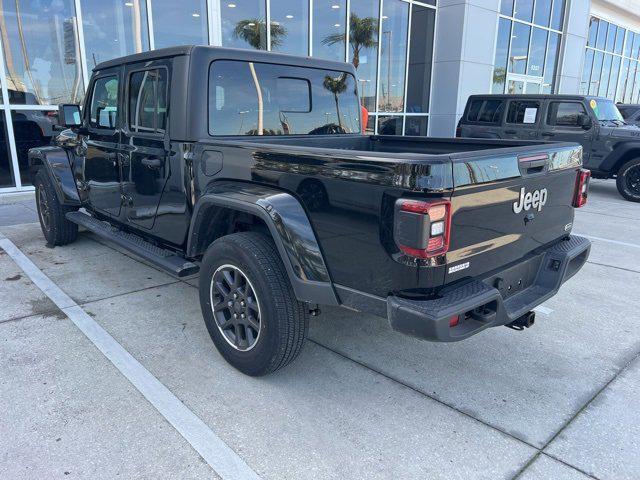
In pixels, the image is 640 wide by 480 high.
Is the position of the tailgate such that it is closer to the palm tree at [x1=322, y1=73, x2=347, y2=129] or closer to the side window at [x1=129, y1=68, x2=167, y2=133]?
the palm tree at [x1=322, y1=73, x2=347, y2=129]

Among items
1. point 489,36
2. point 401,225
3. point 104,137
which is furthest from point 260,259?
point 489,36

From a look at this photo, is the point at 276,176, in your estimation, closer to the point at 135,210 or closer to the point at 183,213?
the point at 183,213

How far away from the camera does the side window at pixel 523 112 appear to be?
9.93m

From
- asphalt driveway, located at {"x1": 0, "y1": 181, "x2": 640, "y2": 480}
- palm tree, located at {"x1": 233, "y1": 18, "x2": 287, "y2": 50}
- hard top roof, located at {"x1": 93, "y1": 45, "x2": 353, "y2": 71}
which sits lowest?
asphalt driveway, located at {"x1": 0, "y1": 181, "x2": 640, "y2": 480}

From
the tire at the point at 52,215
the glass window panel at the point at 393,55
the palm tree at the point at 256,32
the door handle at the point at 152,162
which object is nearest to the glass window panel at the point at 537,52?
the glass window panel at the point at 393,55

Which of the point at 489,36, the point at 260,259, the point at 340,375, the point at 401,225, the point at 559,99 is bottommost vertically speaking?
the point at 340,375

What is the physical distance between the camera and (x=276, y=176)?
2.65 m

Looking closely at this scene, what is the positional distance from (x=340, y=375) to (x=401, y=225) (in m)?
1.33

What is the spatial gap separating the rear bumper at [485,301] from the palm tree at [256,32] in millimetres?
9357

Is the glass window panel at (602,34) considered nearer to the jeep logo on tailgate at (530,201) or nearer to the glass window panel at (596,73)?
the glass window panel at (596,73)

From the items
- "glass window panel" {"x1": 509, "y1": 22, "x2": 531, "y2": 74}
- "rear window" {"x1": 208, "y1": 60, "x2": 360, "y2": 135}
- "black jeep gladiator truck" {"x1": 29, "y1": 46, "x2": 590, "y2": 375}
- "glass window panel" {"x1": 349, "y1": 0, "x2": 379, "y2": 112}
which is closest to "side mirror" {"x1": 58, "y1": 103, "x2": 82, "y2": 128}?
"black jeep gladiator truck" {"x1": 29, "y1": 46, "x2": 590, "y2": 375}

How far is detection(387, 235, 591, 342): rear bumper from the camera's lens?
212cm

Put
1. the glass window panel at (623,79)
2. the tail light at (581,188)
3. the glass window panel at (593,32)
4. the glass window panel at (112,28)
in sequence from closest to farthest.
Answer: the tail light at (581,188), the glass window panel at (112,28), the glass window panel at (593,32), the glass window panel at (623,79)

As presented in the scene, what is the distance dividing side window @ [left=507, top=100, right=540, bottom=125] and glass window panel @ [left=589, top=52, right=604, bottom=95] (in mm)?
16445
